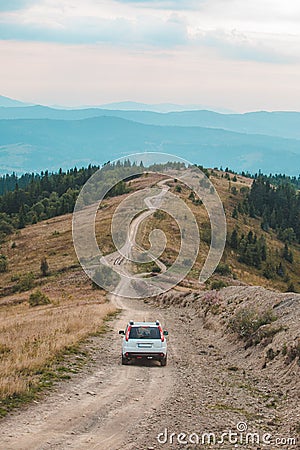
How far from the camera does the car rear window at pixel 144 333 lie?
2222cm

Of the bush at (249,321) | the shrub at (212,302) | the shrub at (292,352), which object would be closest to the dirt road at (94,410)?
the shrub at (292,352)

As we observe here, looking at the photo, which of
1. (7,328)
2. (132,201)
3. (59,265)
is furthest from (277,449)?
(132,201)

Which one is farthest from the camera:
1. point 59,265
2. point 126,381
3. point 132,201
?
point 132,201

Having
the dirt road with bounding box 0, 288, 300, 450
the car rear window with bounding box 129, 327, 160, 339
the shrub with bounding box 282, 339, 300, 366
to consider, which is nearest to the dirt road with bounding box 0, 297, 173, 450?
the dirt road with bounding box 0, 288, 300, 450

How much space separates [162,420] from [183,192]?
402 ft

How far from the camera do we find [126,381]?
60.7 feet

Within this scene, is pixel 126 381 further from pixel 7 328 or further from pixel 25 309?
pixel 25 309

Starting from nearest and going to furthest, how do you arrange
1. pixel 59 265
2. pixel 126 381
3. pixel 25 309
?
pixel 126 381, pixel 25 309, pixel 59 265

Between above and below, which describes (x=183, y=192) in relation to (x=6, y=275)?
above
